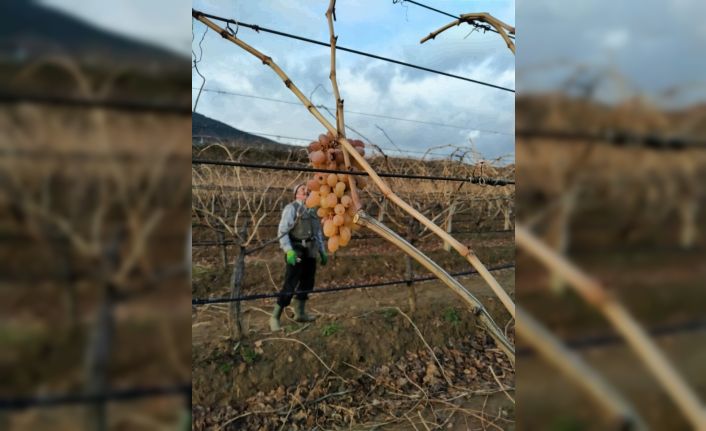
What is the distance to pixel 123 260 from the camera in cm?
19

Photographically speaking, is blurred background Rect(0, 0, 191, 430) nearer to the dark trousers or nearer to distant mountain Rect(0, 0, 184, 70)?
distant mountain Rect(0, 0, 184, 70)

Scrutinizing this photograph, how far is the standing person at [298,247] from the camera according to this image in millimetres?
3064

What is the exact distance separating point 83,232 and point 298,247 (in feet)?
10.1

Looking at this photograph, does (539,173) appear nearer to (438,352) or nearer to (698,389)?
(698,389)

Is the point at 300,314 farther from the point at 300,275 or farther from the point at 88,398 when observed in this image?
the point at 88,398

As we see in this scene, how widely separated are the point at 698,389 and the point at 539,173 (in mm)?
109

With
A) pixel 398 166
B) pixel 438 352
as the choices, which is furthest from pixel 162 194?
pixel 398 166

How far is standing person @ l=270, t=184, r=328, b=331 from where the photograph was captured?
306 centimetres

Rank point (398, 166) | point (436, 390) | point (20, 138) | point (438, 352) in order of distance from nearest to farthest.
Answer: point (20, 138) → point (436, 390) → point (438, 352) → point (398, 166)

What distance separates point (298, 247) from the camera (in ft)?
10.7

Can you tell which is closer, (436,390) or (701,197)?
(701,197)

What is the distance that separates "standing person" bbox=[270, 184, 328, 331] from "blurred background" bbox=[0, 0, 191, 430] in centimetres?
280

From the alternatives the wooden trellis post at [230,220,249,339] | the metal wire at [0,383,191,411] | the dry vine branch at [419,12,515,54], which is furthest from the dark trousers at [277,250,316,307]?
the metal wire at [0,383,191,411]

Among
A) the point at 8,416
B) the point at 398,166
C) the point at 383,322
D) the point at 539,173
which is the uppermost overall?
the point at 398,166
